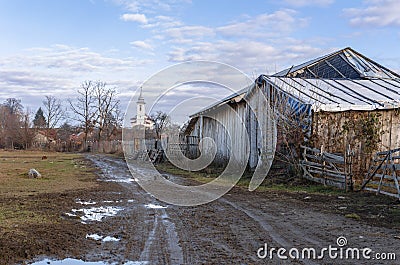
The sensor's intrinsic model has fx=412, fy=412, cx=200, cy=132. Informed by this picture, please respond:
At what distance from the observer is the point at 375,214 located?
29.8ft

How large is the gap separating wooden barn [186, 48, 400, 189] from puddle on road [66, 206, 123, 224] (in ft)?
25.5

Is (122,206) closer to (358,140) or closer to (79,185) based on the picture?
(79,185)

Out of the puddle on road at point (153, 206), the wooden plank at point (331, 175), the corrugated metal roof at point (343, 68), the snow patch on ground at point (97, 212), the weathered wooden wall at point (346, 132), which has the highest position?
the corrugated metal roof at point (343, 68)

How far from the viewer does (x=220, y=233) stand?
7.40 m

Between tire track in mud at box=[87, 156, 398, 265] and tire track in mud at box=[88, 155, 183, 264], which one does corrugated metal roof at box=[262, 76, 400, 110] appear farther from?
tire track in mud at box=[88, 155, 183, 264]

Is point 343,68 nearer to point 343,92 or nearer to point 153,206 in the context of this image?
point 343,92

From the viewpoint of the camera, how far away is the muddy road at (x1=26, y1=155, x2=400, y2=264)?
5883mm

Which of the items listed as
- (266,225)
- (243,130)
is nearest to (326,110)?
(243,130)

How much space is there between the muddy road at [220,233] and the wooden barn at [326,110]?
501cm

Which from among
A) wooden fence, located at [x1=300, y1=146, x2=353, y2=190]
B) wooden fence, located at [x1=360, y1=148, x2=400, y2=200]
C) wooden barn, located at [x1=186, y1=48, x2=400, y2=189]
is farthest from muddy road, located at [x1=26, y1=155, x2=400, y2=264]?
wooden barn, located at [x1=186, y1=48, x2=400, y2=189]

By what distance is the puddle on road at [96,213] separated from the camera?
8.73m

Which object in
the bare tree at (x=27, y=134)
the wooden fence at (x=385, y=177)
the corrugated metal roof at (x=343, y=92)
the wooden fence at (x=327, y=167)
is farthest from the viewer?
the bare tree at (x=27, y=134)

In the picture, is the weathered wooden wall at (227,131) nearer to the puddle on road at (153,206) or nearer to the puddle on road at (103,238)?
the puddle on road at (153,206)

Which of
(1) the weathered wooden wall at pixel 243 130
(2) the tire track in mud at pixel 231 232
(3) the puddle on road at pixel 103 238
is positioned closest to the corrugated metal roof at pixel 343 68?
(1) the weathered wooden wall at pixel 243 130
